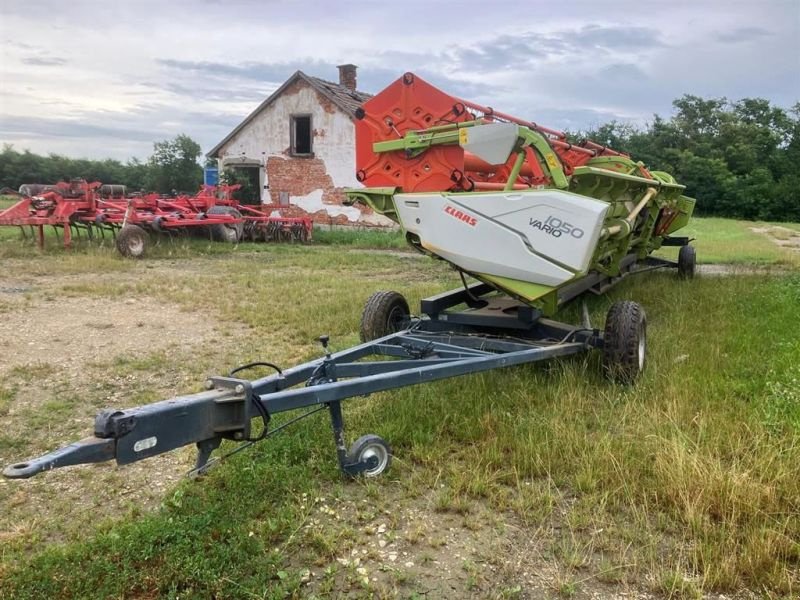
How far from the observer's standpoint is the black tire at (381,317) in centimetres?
557

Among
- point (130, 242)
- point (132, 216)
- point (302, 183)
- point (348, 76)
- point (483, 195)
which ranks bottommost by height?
point (130, 242)

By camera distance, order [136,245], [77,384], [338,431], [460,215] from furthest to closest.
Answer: [136,245], [77,384], [460,215], [338,431]

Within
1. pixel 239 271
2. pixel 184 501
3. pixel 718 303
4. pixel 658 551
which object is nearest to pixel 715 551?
pixel 658 551

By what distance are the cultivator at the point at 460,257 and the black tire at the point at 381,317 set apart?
0.04ft

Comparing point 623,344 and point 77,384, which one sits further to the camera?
point 77,384

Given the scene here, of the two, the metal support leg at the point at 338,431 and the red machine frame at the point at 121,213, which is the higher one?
the red machine frame at the point at 121,213

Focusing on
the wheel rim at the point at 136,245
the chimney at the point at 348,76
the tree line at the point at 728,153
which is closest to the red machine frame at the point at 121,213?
the wheel rim at the point at 136,245

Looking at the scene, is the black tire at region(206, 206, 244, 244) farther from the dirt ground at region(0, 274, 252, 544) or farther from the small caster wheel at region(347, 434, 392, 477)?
the small caster wheel at region(347, 434, 392, 477)

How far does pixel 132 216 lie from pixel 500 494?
44.9 feet

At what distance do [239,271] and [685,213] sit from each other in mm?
7794

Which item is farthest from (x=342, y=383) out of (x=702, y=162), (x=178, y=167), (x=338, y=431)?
(x=702, y=162)

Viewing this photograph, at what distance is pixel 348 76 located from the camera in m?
24.6

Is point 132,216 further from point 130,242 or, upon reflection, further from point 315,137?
point 315,137

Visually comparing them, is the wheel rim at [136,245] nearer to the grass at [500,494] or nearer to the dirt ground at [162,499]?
the dirt ground at [162,499]
